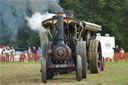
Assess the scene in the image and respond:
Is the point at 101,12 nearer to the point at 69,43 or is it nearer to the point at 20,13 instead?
the point at 20,13

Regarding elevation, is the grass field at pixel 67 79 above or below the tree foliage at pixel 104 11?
below

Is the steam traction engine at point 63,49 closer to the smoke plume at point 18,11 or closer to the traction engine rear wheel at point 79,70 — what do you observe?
the traction engine rear wheel at point 79,70

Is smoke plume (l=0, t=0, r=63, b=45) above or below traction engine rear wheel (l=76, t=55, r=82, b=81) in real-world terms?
above

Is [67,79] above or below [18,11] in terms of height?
below

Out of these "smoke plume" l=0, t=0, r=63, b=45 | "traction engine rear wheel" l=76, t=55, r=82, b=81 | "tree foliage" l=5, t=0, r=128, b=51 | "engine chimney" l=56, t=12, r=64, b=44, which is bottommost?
"traction engine rear wheel" l=76, t=55, r=82, b=81

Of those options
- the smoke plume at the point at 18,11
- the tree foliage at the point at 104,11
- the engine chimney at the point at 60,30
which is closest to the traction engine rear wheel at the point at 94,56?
the smoke plume at the point at 18,11

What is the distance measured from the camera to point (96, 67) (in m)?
16.0

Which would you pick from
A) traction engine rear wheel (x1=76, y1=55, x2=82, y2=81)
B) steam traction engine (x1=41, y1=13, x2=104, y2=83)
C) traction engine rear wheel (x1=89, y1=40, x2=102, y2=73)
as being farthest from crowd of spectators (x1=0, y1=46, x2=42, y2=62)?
traction engine rear wheel (x1=76, y1=55, x2=82, y2=81)

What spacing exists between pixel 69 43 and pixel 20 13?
1399 centimetres

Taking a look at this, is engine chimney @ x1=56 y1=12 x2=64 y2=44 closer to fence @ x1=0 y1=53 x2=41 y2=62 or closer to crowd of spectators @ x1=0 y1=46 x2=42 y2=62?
crowd of spectators @ x1=0 y1=46 x2=42 y2=62

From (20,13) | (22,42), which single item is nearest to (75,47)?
(20,13)

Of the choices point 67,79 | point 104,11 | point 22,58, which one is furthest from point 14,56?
point 104,11

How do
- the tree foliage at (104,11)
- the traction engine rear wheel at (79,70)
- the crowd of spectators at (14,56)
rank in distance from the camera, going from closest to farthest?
1. the traction engine rear wheel at (79,70)
2. the crowd of spectators at (14,56)
3. the tree foliage at (104,11)

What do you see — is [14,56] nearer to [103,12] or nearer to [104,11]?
[103,12]
